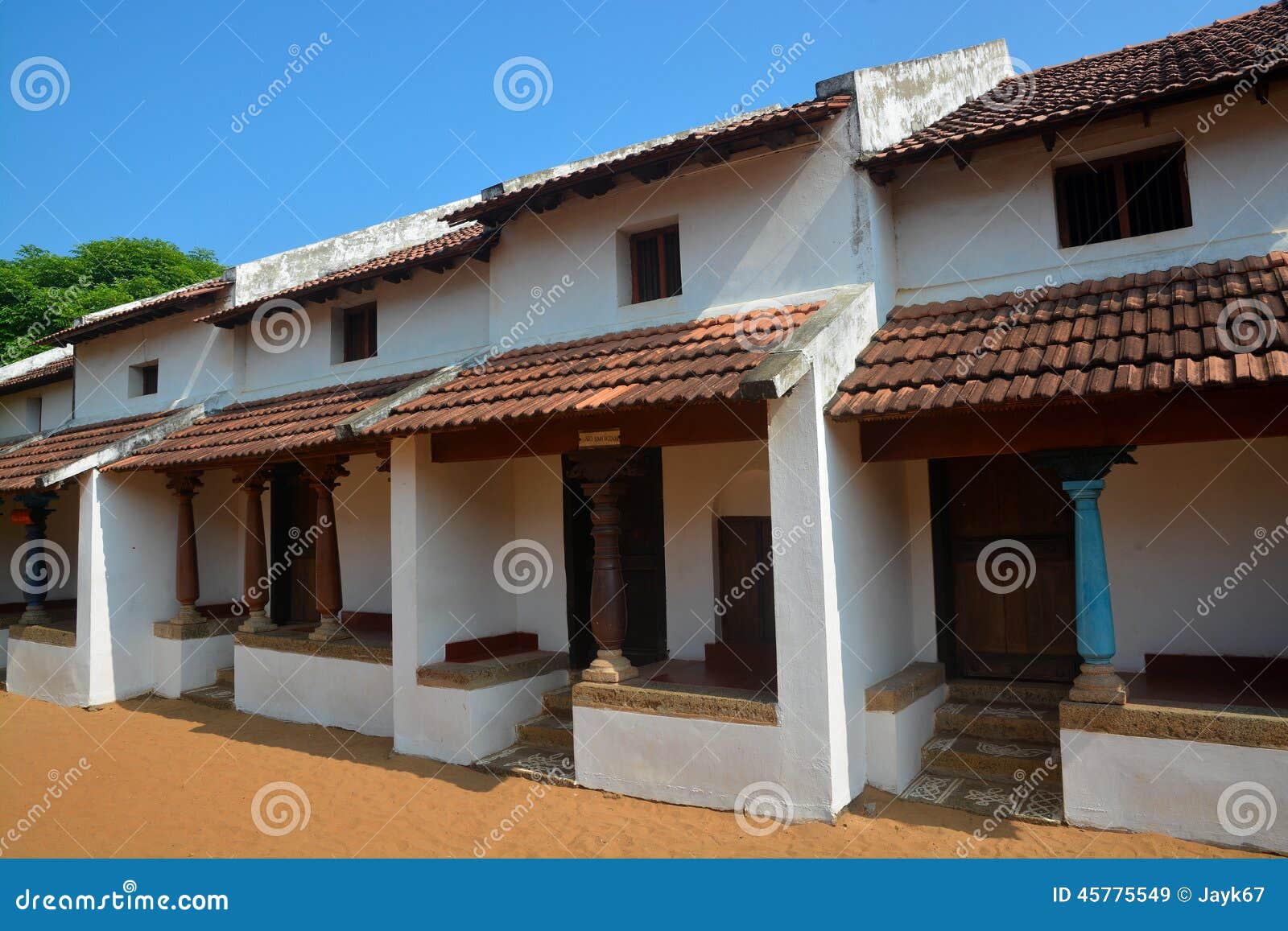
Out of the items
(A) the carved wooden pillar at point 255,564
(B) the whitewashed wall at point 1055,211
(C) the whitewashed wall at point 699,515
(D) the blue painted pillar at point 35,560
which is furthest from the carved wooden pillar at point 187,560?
(B) the whitewashed wall at point 1055,211

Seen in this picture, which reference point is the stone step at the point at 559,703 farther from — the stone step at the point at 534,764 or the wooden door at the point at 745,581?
the wooden door at the point at 745,581

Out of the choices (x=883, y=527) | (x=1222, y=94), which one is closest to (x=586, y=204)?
(x=883, y=527)

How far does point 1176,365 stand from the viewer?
16.6 ft

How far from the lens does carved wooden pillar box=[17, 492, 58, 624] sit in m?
12.6

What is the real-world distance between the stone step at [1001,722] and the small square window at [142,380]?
1326 centimetres

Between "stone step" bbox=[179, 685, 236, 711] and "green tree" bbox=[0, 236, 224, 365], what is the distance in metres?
15.0

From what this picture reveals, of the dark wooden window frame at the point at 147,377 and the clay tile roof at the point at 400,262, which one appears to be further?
the dark wooden window frame at the point at 147,377

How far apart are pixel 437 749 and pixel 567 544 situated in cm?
249

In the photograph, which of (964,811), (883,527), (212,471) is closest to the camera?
(964,811)

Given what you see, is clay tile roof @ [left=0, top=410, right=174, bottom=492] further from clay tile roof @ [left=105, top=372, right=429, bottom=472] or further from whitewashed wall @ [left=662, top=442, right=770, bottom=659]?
whitewashed wall @ [left=662, top=442, right=770, bottom=659]

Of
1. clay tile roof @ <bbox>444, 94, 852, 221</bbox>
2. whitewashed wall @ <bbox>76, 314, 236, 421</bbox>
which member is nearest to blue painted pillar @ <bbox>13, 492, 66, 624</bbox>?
whitewashed wall @ <bbox>76, 314, 236, 421</bbox>

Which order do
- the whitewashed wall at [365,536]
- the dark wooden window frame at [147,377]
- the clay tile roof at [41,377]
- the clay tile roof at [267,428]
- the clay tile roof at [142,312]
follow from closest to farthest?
the clay tile roof at [267,428] → the whitewashed wall at [365,536] → the clay tile roof at [142,312] → the dark wooden window frame at [147,377] → the clay tile roof at [41,377]

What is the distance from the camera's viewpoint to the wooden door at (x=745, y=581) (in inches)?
332

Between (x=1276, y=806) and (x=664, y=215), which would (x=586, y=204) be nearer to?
(x=664, y=215)
